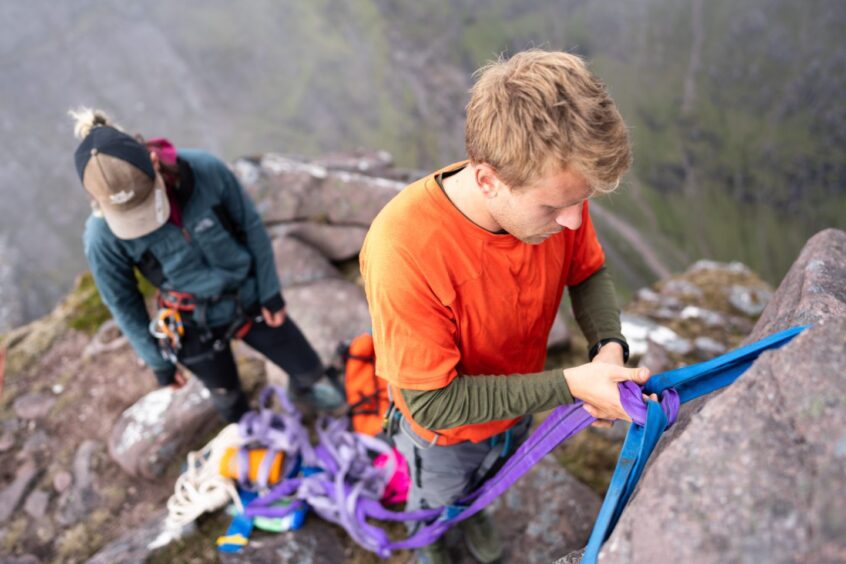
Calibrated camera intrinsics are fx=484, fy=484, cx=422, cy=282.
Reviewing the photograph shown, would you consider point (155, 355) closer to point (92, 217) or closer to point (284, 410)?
point (92, 217)

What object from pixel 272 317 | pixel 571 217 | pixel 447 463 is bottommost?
pixel 447 463

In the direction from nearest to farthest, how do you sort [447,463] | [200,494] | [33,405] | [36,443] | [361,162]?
[447,463] < [200,494] < [36,443] < [33,405] < [361,162]

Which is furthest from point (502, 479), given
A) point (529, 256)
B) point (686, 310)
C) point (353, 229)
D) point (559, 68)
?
point (353, 229)

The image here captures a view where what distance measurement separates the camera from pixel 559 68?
1862 millimetres

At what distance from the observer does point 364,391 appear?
552 centimetres

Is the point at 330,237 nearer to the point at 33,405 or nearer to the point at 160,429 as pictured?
the point at 160,429

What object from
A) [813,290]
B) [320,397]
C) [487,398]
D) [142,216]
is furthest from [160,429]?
[813,290]

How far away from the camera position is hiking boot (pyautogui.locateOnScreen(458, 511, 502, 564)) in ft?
13.7

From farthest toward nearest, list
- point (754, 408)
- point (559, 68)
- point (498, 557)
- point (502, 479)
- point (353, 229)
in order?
1. point (353, 229)
2. point (498, 557)
3. point (502, 479)
4. point (559, 68)
5. point (754, 408)

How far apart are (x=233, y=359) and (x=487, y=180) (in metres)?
4.15

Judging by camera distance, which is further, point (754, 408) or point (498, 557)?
point (498, 557)

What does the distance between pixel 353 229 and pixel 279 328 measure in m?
4.77

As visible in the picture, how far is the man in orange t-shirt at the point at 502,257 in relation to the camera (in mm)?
1842

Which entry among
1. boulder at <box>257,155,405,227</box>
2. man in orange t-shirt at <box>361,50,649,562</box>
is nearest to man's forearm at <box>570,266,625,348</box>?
man in orange t-shirt at <box>361,50,649,562</box>
